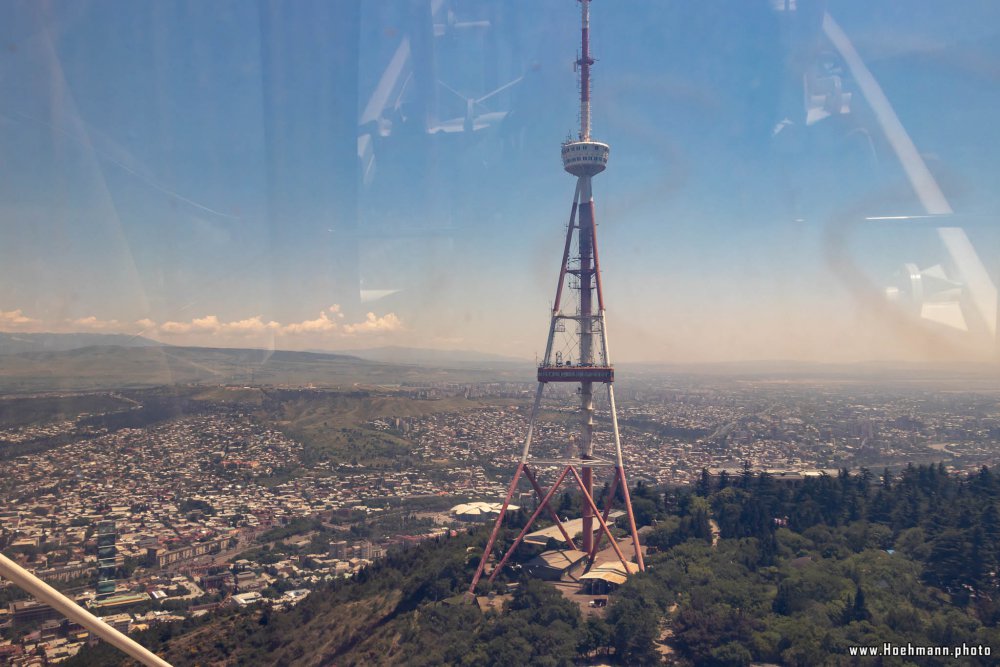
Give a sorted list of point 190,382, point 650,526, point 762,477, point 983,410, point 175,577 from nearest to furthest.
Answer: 1. point 650,526
2. point 762,477
3. point 175,577
4. point 190,382
5. point 983,410

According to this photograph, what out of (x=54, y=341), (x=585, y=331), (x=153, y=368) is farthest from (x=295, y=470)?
(x=585, y=331)

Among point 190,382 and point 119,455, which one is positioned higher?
point 190,382

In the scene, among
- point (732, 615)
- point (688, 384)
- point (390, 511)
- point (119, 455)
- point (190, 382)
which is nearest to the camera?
point (732, 615)

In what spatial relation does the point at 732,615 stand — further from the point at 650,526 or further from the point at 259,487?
the point at 259,487

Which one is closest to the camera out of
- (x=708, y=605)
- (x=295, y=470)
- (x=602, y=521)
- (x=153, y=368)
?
(x=708, y=605)

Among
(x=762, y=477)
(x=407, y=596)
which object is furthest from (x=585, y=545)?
(x=762, y=477)

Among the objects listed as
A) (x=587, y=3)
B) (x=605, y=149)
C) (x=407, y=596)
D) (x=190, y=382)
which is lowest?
(x=407, y=596)

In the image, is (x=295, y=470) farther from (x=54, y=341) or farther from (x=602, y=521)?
(x=602, y=521)
